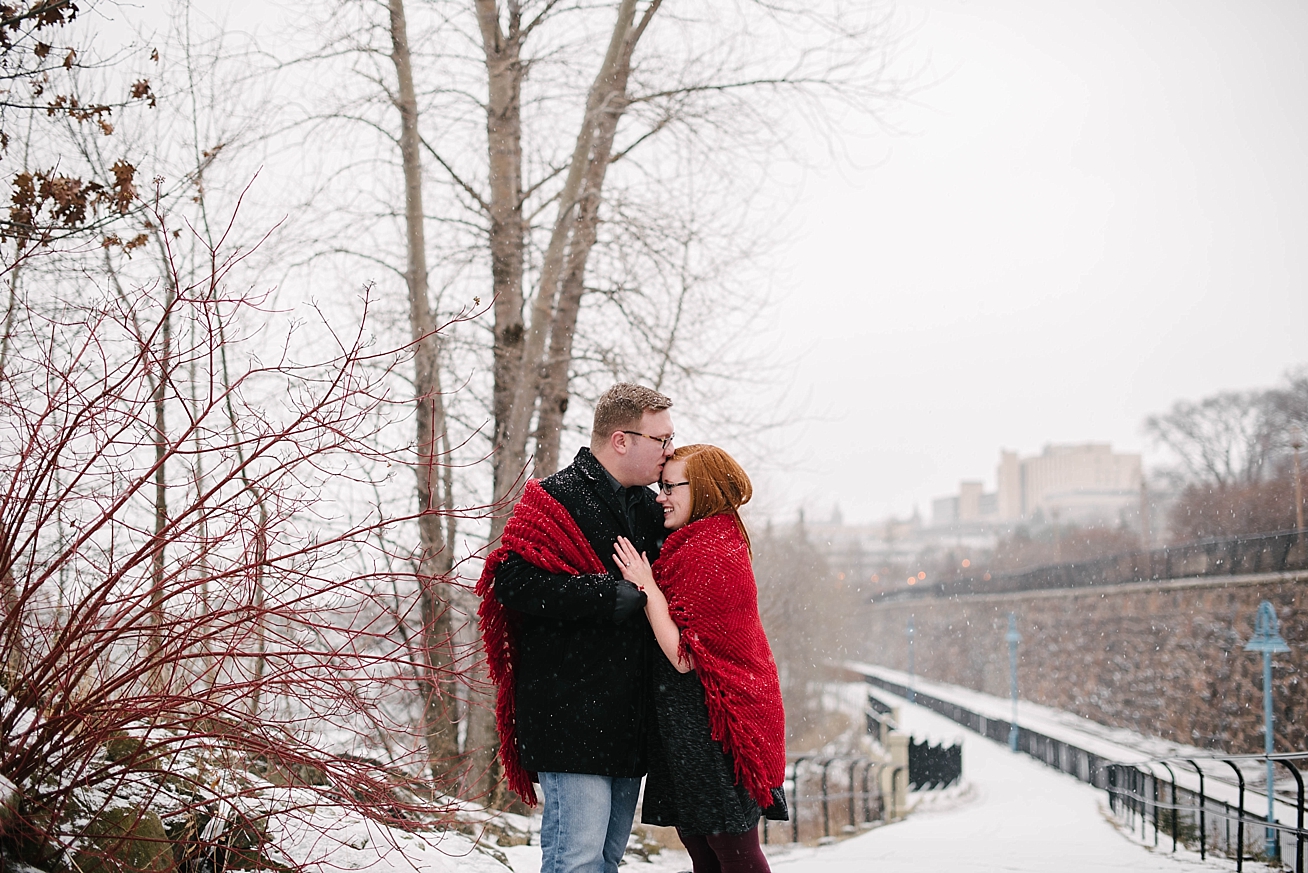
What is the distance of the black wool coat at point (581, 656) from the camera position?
2893mm

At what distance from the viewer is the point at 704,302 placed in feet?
29.2

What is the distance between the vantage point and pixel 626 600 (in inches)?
114

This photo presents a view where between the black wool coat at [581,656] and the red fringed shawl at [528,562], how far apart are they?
0.12ft

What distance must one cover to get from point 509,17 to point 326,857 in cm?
745

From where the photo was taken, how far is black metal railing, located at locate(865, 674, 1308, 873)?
7.27m

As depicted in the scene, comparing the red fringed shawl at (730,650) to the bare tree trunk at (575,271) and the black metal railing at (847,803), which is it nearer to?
the bare tree trunk at (575,271)

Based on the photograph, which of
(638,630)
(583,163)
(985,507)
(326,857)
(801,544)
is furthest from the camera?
(985,507)

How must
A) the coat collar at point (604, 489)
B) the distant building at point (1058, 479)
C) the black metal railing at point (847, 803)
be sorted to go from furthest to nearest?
the distant building at point (1058, 479) → the black metal railing at point (847, 803) → the coat collar at point (604, 489)

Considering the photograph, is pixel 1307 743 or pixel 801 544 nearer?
pixel 1307 743

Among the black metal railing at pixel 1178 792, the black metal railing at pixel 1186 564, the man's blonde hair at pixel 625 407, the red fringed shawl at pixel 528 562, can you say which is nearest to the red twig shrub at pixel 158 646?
the red fringed shawl at pixel 528 562

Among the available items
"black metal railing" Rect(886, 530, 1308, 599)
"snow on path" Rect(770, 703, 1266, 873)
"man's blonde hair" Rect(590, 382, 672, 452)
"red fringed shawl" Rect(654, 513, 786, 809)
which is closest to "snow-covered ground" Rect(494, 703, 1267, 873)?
"snow on path" Rect(770, 703, 1266, 873)

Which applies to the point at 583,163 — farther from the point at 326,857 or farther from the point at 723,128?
the point at 326,857

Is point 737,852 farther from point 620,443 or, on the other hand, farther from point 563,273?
point 563,273

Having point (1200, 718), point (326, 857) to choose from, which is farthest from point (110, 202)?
point (1200, 718)
